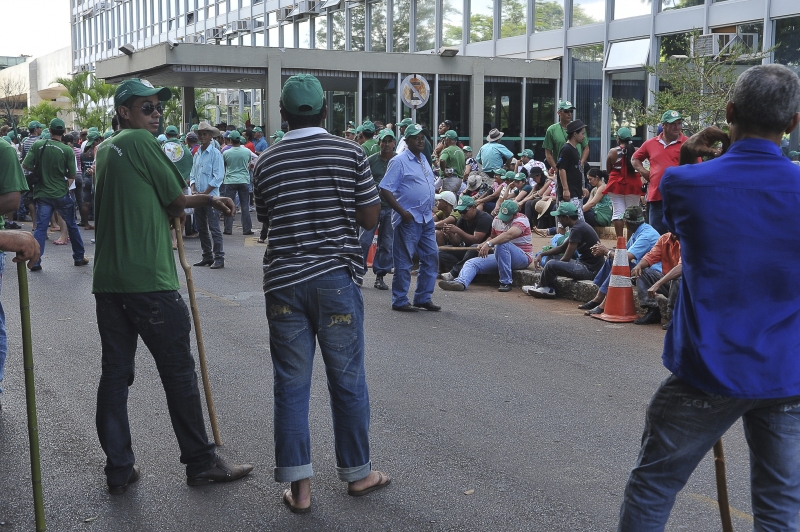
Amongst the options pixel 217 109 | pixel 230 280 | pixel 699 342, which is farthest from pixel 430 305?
pixel 217 109

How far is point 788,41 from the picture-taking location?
1734 centimetres

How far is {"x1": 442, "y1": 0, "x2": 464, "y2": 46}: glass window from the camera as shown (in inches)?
1110

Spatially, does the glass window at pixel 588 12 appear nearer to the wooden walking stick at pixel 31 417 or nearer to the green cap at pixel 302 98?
the green cap at pixel 302 98

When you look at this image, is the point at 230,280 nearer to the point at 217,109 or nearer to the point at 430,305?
the point at 430,305

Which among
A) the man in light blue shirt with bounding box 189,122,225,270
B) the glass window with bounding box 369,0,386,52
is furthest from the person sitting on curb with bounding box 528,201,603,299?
the glass window with bounding box 369,0,386,52

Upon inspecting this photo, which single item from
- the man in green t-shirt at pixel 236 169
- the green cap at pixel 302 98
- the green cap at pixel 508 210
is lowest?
the green cap at pixel 508 210

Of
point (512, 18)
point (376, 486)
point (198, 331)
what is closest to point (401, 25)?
point (512, 18)

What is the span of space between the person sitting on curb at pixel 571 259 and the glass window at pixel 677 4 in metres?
10.9

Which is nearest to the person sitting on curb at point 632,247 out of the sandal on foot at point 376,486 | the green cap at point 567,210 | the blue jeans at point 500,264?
the green cap at point 567,210

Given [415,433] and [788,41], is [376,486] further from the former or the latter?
[788,41]

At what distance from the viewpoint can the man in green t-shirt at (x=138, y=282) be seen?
432 cm

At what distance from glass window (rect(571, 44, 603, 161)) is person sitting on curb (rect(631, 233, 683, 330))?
13.8 meters

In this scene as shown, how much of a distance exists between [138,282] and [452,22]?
2563cm

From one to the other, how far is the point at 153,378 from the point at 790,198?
5.08 meters
